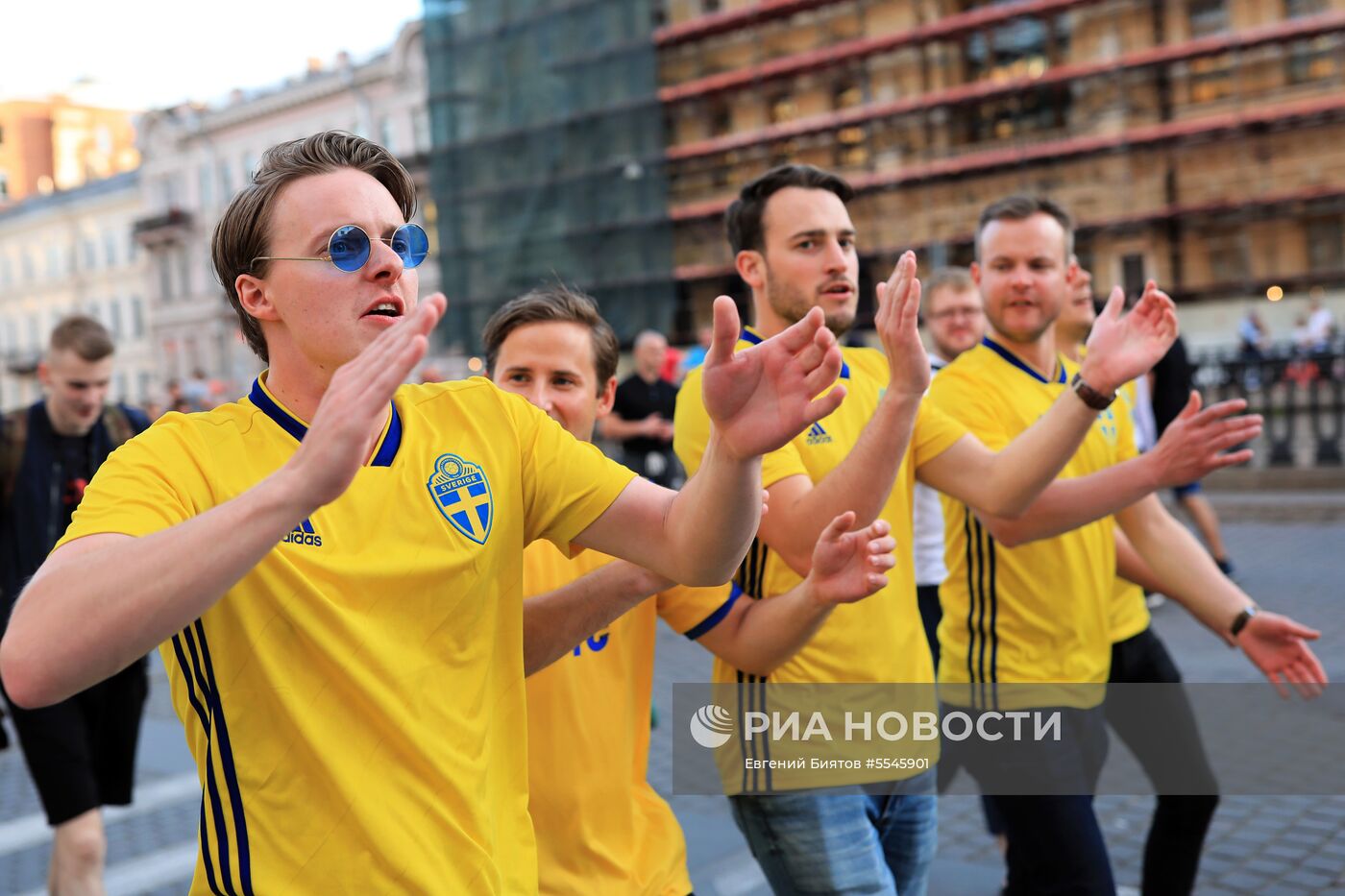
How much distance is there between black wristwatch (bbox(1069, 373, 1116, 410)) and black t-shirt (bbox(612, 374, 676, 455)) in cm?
812

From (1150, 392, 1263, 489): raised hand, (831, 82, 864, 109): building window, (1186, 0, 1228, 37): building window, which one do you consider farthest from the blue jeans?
(831, 82, 864, 109): building window

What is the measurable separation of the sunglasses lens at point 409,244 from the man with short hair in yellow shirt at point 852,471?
38.9 inches

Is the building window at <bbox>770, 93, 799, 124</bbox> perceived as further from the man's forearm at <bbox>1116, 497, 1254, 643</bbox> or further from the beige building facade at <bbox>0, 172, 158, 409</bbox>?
the man's forearm at <bbox>1116, 497, 1254, 643</bbox>

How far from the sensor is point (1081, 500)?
326 centimetres

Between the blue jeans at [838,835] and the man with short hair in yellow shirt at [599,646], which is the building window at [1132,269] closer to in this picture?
the blue jeans at [838,835]

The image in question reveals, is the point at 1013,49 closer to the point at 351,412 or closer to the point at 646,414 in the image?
the point at 646,414

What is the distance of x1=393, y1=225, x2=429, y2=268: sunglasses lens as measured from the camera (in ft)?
6.48

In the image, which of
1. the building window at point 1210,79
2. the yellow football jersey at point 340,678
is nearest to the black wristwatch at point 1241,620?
the yellow football jersey at point 340,678

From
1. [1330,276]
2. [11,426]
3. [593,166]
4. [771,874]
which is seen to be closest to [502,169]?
[593,166]

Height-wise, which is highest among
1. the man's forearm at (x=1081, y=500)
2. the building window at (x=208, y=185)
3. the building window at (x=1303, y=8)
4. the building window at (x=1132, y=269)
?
the building window at (x=208, y=185)

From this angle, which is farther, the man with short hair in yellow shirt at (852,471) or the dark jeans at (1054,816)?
the dark jeans at (1054,816)

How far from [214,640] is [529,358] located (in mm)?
1269

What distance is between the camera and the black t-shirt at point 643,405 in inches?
438

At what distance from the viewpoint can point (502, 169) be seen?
1460 inches
